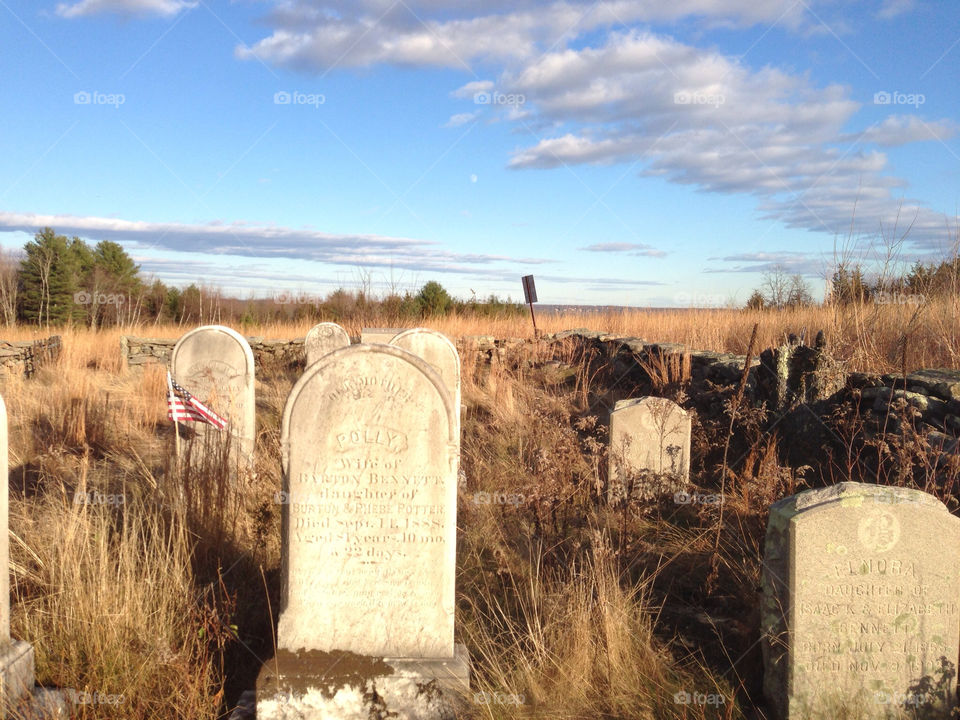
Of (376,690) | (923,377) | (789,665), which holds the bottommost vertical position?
(376,690)

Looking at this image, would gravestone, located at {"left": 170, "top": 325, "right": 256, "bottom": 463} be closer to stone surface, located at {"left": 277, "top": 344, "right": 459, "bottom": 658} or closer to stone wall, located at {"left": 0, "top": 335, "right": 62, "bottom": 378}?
stone surface, located at {"left": 277, "top": 344, "right": 459, "bottom": 658}

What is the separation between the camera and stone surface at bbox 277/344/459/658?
9.16ft

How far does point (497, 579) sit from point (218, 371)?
344 centimetres

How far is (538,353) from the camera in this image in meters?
12.7

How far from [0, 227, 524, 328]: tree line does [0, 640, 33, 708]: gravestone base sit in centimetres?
1348

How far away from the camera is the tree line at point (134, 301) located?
1708cm

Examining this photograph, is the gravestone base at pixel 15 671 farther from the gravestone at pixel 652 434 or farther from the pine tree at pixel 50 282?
the pine tree at pixel 50 282

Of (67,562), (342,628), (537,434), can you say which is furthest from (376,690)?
(537,434)

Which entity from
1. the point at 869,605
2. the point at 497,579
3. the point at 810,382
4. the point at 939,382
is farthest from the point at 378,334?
the point at 869,605

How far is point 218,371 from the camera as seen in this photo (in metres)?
6.00

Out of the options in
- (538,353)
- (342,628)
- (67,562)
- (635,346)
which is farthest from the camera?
(538,353)

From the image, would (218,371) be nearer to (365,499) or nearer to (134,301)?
(365,499)

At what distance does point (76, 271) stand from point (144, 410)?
65.5 feet

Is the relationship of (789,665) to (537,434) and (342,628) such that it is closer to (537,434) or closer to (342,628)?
(342,628)
